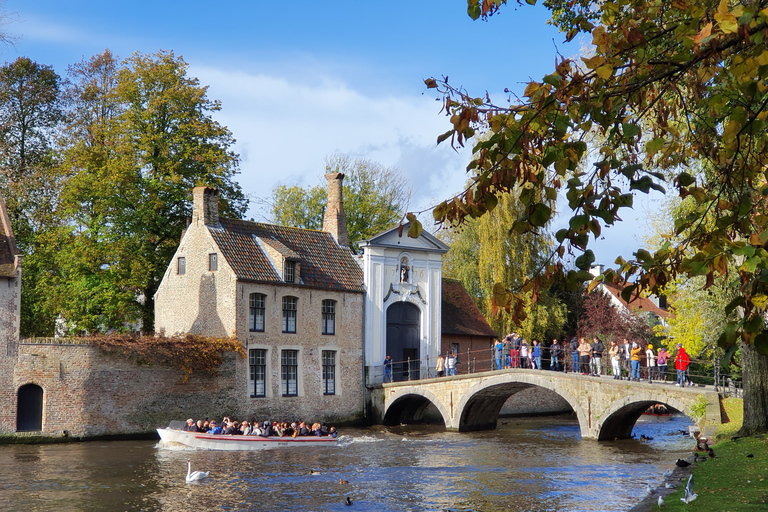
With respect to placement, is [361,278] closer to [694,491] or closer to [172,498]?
[172,498]

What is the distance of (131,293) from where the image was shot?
31.1 metres

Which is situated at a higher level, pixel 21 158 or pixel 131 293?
pixel 21 158

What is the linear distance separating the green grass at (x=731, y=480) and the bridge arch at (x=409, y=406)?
14649 millimetres

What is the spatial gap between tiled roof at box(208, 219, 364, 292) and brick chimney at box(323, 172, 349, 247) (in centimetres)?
42

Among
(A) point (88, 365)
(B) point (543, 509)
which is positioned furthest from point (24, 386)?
(B) point (543, 509)

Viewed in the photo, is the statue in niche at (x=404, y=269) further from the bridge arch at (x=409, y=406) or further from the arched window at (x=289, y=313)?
the arched window at (x=289, y=313)

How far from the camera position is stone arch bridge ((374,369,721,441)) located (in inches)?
876

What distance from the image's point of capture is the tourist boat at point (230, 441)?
23.8 m

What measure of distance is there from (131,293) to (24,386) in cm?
688

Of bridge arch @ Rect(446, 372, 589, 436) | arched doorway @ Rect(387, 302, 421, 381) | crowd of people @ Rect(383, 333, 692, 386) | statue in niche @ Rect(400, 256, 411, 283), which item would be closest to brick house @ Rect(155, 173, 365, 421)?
arched doorway @ Rect(387, 302, 421, 381)

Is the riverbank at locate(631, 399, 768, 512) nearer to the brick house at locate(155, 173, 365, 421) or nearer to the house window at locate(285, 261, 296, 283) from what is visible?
the brick house at locate(155, 173, 365, 421)

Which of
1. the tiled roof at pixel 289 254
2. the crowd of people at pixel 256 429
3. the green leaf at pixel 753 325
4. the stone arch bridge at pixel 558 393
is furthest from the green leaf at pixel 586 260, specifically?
the tiled roof at pixel 289 254

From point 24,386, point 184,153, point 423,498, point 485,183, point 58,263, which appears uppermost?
point 184,153

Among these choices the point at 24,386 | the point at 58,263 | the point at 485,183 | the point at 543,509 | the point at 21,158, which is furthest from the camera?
the point at 21,158
